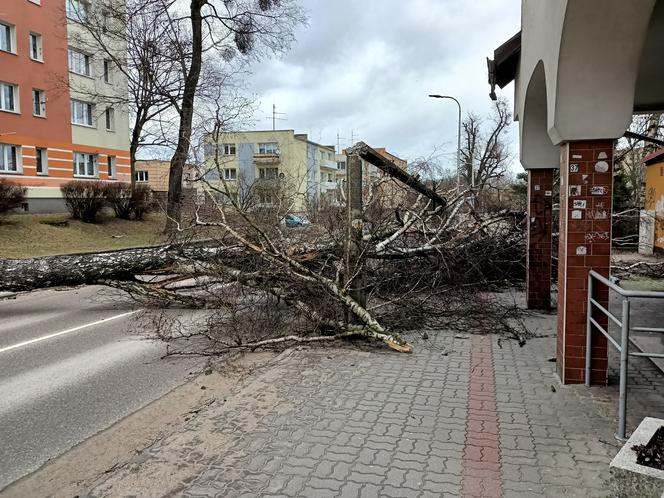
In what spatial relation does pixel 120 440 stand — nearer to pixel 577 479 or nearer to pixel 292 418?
pixel 292 418

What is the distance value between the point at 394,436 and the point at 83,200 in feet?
80.1

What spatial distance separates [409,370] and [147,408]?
2669 millimetres

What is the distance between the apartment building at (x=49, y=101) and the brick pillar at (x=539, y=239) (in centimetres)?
2364

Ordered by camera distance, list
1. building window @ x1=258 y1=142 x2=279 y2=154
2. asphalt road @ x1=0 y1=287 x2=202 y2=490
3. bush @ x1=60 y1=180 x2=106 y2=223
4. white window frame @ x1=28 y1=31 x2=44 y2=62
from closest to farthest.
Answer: asphalt road @ x1=0 y1=287 x2=202 y2=490 → bush @ x1=60 y1=180 x2=106 y2=223 → white window frame @ x1=28 y1=31 x2=44 y2=62 → building window @ x1=258 y1=142 x2=279 y2=154

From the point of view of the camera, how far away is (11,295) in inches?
443

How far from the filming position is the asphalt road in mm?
4453

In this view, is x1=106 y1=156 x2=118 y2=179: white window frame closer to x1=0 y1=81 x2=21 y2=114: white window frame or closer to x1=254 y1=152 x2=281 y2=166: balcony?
x1=0 y1=81 x2=21 y2=114: white window frame

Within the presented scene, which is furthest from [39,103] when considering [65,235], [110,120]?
[65,235]

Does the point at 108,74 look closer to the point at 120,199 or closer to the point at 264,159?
the point at 120,199

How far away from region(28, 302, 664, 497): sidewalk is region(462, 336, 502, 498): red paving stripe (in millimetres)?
10

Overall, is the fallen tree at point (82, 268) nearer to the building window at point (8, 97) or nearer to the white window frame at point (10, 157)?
the white window frame at point (10, 157)

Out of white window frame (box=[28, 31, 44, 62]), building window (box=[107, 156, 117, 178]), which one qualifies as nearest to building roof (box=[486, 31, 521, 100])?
white window frame (box=[28, 31, 44, 62])

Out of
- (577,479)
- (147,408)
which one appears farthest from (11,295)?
(577,479)

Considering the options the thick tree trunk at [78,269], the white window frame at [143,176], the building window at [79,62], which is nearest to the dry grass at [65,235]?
the thick tree trunk at [78,269]
